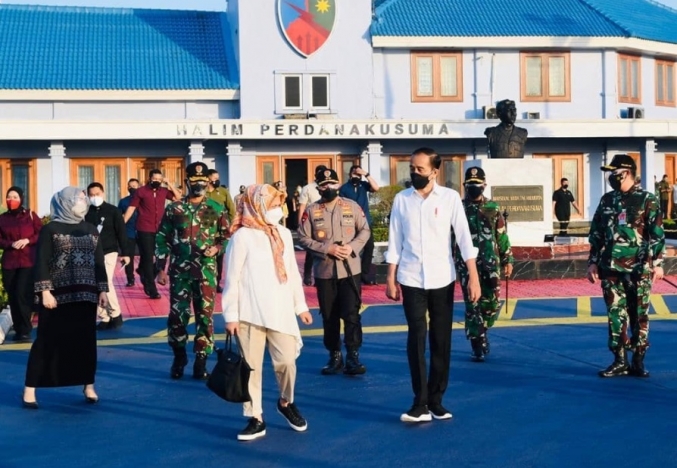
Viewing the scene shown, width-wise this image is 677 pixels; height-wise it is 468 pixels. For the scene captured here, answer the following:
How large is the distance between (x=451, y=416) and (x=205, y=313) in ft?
9.00

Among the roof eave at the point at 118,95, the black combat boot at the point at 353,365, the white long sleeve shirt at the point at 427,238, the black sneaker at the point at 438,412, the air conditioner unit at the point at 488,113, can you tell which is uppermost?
the roof eave at the point at 118,95

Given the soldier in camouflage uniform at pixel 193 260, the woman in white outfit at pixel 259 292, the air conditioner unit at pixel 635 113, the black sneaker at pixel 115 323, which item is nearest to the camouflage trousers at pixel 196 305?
the soldier in camouflage uniform at pixel 193 260

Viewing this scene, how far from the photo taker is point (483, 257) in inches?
404

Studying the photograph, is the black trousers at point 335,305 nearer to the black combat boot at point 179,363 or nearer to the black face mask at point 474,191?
the black combat boot at point 179,363

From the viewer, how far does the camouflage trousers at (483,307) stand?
10.1m

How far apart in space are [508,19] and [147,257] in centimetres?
2097

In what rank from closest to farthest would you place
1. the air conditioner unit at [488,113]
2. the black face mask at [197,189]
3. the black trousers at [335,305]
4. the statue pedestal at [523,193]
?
the black face mask at [197,189] < the black trousers at [335,305] < the statue pedestal at [523,193] < the air conditioner unit at [488,113]

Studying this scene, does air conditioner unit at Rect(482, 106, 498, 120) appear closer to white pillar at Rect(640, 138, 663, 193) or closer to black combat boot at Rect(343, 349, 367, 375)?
white pillar at Rect(640, 138, 663, 193)

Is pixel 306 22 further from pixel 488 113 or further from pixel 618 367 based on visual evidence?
pixel 618 367

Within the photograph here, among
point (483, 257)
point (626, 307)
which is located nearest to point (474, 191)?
point (483, 257)

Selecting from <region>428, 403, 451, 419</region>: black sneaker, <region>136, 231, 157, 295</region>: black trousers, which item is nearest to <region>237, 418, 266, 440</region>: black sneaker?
<region>428, 403, 451, 419</region>: black sneaker

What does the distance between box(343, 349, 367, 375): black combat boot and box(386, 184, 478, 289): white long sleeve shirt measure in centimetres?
204

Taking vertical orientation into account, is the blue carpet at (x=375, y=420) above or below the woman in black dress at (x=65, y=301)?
below

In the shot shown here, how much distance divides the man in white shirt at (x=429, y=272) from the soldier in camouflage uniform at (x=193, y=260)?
7.66ft
